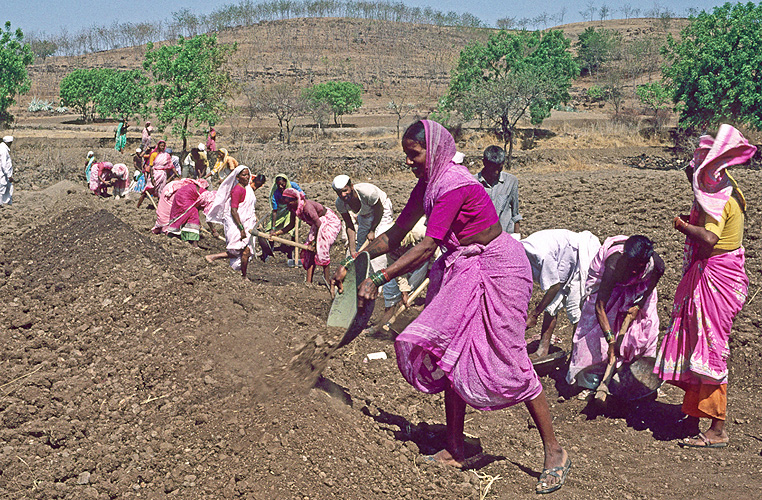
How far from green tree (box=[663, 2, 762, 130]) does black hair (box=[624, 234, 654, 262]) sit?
20309 mm

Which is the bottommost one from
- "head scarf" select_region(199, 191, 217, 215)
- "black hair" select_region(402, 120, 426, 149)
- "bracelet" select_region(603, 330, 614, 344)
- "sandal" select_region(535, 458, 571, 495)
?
"sandal" select_region(535, 458, 571, 495)

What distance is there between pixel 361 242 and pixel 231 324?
156cm

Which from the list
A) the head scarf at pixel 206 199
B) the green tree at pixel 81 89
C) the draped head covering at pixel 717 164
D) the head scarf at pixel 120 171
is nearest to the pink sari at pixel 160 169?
the head scarf at pixel 120 171

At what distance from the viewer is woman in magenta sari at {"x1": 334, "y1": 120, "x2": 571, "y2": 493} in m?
2.86

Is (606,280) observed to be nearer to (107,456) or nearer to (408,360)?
(408,360)

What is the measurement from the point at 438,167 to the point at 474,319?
2.24 ft

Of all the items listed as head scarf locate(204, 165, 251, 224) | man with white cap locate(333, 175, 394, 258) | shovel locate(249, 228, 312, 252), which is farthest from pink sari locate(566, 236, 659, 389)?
head scarf locate(204, 165, 251, 224)

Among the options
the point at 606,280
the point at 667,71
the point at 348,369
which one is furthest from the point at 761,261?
the point at 667,71

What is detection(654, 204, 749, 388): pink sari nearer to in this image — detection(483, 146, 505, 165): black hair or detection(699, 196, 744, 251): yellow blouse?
detection(699, 196, 744, 251): yellow blouse

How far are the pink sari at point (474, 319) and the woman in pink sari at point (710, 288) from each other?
1.22m

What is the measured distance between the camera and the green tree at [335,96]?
122ft

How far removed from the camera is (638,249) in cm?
367

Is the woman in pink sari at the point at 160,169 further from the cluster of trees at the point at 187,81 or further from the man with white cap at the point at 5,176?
the cluster of trees at the point at 187,81

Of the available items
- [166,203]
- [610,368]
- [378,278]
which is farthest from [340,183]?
[166,203]
